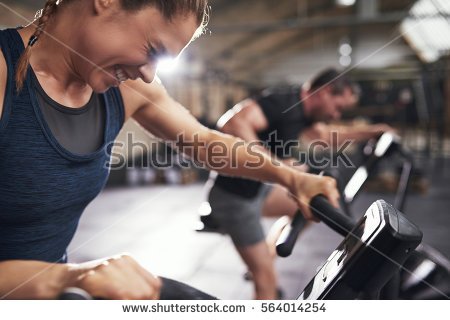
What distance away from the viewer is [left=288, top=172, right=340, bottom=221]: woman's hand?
2.77 feet

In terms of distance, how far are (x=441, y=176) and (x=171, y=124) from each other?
570 centimetres

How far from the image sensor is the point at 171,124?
0.98 m

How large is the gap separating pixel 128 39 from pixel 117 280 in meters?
0.41

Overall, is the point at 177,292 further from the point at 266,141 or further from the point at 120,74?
the point at 266,141

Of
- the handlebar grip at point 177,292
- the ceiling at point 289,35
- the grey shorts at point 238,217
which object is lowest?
the grey shorts at point 238,217

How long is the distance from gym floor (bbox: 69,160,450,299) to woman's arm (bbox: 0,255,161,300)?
111cm

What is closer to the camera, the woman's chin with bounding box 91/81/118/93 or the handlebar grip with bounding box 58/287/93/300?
the handlebar grip with bounding box 58/287/93/300

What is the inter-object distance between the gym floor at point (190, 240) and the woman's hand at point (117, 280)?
3.78 feet

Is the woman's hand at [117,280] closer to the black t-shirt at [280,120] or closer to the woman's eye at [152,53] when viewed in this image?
the woman's eye at [152,53]

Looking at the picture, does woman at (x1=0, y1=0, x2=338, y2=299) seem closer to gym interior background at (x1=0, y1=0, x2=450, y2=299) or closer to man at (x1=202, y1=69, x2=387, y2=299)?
gym interior background at (x1=0, y1=0, x2=450, y2=299)

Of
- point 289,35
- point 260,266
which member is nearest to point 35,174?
point 260,266

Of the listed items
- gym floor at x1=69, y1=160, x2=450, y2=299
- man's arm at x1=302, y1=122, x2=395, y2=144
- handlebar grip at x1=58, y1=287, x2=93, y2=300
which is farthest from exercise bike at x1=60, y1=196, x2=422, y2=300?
man's arm at x1=302, y1=122, x2=395, y2=144

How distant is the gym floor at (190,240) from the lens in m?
2.49

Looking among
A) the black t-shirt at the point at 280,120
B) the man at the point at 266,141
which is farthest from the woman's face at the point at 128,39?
the black t-shirt at the point at 280,120
